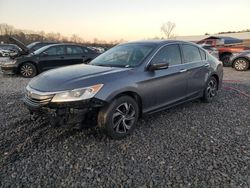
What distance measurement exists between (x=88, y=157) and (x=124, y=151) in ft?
1.72

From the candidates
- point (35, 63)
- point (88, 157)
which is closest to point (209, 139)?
point (88, 157)

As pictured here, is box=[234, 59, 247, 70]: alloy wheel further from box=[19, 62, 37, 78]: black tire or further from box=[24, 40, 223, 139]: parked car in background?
box=[19, 62, 37, 78]: black tire

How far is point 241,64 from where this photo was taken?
1381 centimetres

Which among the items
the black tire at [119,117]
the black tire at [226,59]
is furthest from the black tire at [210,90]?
the black tire at [226,59]

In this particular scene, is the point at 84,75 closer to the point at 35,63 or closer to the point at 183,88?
Answer: the point at 183,88

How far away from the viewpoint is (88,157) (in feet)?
11.4

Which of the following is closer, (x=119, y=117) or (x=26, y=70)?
(x=119, y=117)

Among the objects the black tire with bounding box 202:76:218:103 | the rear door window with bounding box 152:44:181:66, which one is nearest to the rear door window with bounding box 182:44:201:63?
the rear door window with bounding box 152:44:181:66

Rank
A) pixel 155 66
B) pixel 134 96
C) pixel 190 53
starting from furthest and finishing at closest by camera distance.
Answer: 1. pixel 190 53
2. pixel 155 66
3. pixel 134 96

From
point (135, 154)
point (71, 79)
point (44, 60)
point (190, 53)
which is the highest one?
point (190, 53)

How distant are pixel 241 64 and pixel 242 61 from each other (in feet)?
0.57

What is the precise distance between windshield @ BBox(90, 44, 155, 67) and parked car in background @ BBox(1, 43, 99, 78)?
5171 mm

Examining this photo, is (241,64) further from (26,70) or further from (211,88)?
(26,70)

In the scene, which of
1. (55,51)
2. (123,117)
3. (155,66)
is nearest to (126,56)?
(155,66)
